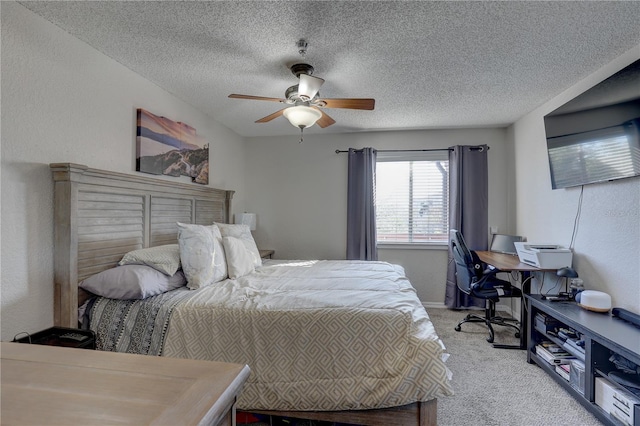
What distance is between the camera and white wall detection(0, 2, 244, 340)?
162cm

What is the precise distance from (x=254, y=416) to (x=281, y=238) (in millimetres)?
2802

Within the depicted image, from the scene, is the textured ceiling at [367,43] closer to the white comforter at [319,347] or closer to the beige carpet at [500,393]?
the white comforter at [319,347]

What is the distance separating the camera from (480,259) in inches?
130

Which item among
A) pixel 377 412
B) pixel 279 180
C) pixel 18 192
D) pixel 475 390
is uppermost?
pixel 279 180

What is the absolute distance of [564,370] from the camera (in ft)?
7.27

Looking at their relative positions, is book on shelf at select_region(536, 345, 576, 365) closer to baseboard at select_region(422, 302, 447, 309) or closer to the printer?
the printer

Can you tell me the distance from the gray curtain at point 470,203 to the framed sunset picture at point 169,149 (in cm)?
327

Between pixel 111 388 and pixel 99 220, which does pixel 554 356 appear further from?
pixel 99 220

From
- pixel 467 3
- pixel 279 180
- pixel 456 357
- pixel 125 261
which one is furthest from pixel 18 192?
pixel 456 357

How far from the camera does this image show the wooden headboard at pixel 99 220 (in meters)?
1.82

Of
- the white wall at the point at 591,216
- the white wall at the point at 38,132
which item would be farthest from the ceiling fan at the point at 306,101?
the white wall at the point at 591,216

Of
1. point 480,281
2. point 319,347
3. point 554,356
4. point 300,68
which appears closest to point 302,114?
point 300,68

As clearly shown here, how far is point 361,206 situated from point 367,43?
7.89 ft

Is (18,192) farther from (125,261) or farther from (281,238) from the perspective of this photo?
(281,238)
